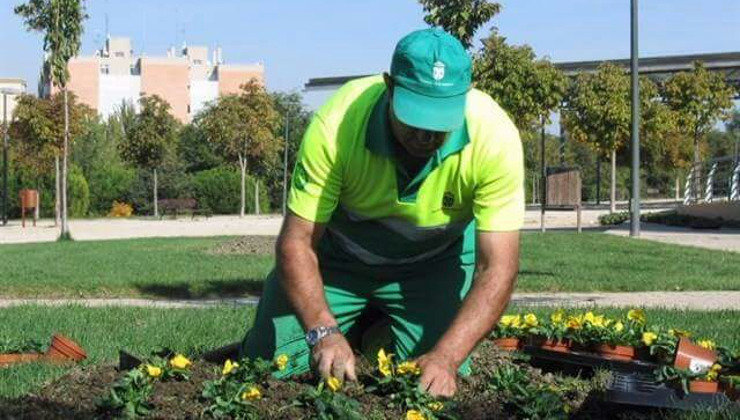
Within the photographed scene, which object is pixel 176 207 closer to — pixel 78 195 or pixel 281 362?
pixel 78 195

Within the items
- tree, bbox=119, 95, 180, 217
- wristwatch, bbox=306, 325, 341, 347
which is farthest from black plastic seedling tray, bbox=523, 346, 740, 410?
tree, bbox=119, 95, 180, 217

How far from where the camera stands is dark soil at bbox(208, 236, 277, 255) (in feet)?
58.1

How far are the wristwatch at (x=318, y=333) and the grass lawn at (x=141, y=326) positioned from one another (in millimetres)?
2026

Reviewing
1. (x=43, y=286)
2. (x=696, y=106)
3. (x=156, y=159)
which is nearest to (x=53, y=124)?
(x=156, y=159)

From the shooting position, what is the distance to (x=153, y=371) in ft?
13.5

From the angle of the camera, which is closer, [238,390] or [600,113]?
[238,390]

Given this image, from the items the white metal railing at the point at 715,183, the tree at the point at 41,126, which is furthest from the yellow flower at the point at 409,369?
the tree at the point at 41,126

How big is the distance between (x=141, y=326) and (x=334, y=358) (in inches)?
173

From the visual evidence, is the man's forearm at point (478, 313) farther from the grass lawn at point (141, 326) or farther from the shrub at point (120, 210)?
the shrub at point (120, 210)

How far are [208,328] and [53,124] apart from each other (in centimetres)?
3366

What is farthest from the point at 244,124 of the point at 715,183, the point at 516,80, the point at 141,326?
the point at 141,326

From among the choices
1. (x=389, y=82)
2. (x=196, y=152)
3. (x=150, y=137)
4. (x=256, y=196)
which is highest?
(x=150, y=137)

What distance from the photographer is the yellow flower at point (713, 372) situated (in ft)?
13.8

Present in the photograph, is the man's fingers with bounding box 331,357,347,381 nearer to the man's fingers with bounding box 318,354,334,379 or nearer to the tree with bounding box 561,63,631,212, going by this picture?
the man's fingers with bounding box 318,354,334,379
